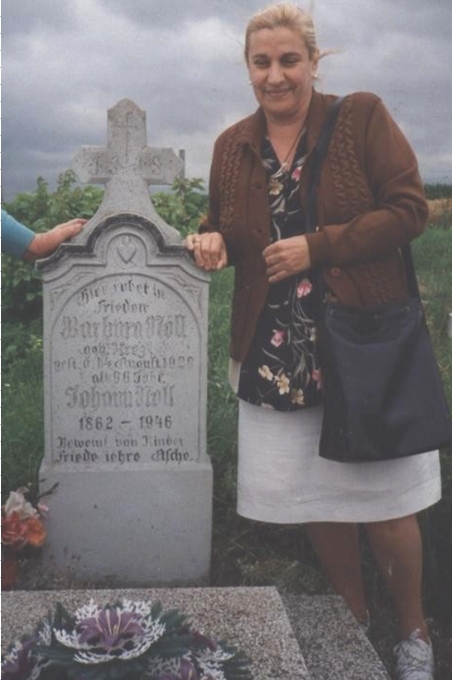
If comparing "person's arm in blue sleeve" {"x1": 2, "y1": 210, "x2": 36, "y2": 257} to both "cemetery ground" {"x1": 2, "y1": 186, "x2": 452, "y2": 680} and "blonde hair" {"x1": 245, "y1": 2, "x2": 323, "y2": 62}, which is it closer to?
"cemetery ground" {"x1": 2, "y1": 186, "x2": 452, "y2": 680}

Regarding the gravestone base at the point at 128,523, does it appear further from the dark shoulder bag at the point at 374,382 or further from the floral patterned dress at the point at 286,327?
the dark shoulder bag at the point at 374,382

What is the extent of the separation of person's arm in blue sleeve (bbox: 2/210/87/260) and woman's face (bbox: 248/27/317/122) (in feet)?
3.82

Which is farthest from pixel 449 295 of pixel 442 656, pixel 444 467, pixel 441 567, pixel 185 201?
pixel 442 656

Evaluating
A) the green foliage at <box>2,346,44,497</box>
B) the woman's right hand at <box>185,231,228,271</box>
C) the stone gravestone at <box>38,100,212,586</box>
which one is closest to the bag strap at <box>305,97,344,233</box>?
the woman's right hand at <box>185,231,228,271</box>

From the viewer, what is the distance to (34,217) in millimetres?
8961

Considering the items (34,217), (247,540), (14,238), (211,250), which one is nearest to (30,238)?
(14,238)


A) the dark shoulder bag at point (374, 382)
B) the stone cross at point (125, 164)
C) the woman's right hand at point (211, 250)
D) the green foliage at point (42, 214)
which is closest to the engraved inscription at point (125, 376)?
the stone cross at point (125, 164)

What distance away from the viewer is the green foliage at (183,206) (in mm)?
9320

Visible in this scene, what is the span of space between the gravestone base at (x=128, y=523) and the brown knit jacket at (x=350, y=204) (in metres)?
1.09

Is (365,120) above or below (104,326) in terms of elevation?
above

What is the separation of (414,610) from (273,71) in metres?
1.83

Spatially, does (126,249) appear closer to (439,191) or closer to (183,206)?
(183,206)

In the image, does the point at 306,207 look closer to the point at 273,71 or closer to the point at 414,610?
the point at 273,71

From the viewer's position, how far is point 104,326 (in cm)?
404
